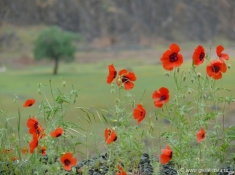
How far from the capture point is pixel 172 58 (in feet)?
13.8

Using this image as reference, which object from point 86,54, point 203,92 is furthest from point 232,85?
point 86,54

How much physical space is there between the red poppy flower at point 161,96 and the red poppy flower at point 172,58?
0.60 ft

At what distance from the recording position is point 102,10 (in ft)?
210

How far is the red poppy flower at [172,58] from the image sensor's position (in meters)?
4.16

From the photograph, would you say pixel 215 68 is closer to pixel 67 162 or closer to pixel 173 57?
pixel 173 57

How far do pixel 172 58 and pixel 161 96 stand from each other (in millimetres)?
300

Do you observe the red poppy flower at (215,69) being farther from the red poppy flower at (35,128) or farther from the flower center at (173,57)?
the red poppy flower at (35,128)

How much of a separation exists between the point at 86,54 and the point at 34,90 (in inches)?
1146

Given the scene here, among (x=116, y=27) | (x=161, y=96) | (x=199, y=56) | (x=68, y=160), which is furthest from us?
(x=116, y=27)

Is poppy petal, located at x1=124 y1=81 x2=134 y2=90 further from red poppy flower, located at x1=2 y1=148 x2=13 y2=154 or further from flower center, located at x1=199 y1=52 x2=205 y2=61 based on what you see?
red poppy flower, located at x1=2 y1=148 x2=13 y2=154

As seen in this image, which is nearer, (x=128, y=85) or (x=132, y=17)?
(x=128, y=85)

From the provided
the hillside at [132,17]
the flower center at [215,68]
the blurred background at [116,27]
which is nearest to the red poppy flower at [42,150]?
the flower center at [215,68]

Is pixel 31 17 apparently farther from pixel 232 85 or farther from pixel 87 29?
pixel 232 85

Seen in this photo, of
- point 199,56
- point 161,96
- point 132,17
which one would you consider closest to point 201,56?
point 199,56
